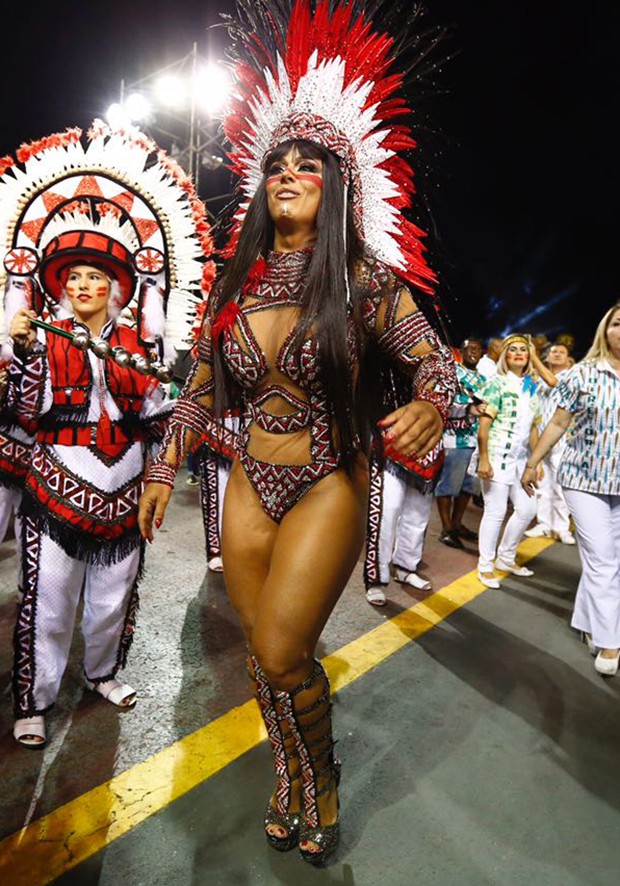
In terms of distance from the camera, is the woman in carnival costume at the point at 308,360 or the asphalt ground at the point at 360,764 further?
the asphalt ground at the point at 360,764

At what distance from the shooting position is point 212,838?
2.12 m

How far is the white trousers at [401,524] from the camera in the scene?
4324 millimetres

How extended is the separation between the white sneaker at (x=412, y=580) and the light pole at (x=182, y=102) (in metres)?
8.96

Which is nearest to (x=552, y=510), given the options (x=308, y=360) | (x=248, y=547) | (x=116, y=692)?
(x=116, y=692)

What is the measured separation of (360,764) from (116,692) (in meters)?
Result: 1.25

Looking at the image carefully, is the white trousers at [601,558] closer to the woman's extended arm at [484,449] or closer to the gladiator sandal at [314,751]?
the woman's extended arm at [484,449]

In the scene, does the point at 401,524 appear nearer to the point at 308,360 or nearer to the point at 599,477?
the point at 599,477

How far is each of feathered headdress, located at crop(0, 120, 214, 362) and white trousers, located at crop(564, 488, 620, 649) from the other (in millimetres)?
2560

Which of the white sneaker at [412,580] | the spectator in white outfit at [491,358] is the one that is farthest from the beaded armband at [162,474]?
the spectator in white outfit at [491,358]

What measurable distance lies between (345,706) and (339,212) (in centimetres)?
228

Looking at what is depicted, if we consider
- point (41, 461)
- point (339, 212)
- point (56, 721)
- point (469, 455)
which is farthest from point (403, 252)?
point (469, 455)

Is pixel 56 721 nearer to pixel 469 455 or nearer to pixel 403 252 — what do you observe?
pixel 403 252

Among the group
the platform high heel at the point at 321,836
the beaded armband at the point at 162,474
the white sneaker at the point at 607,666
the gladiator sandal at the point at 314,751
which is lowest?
the white sneaker at the point at 607,666

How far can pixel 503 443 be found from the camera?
4.81m
